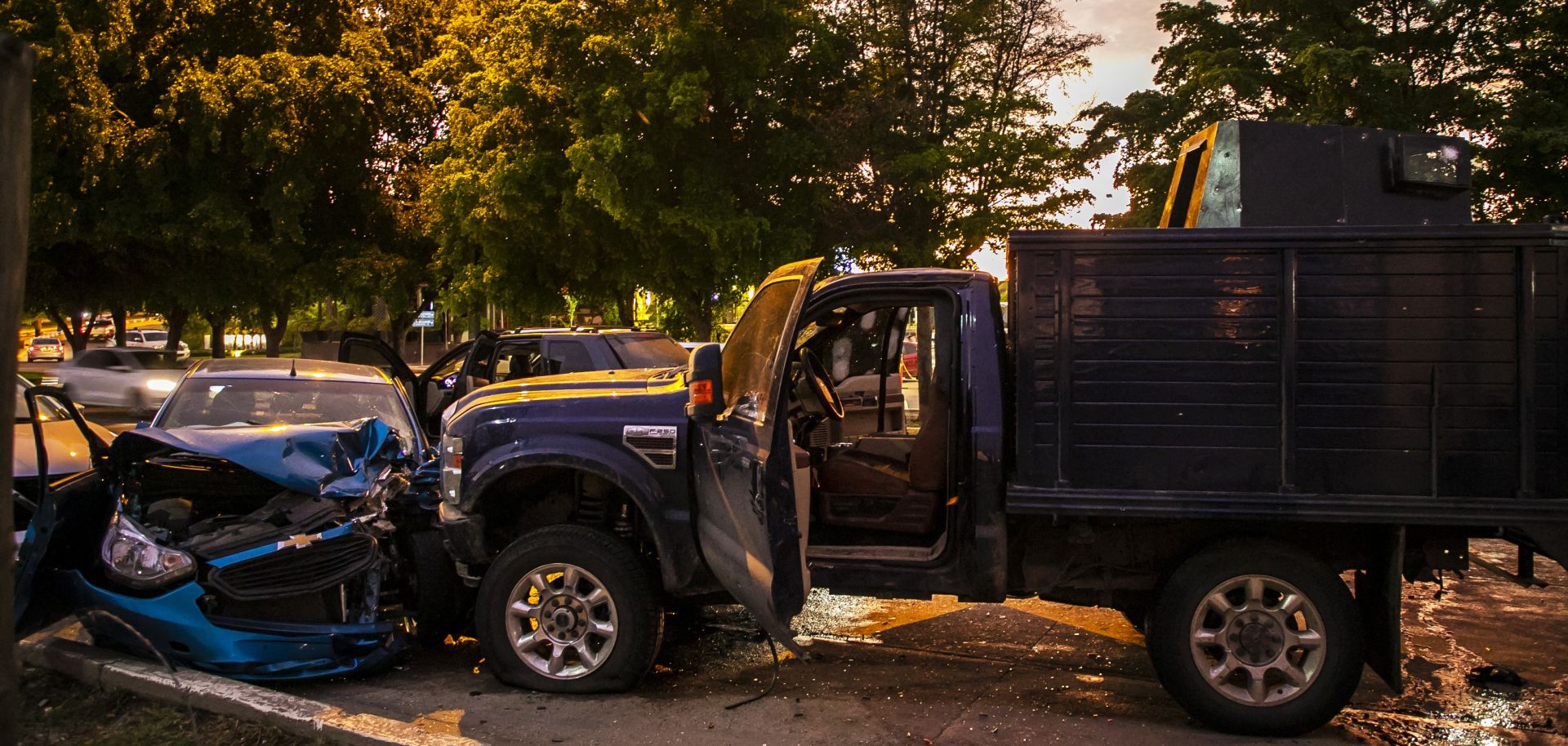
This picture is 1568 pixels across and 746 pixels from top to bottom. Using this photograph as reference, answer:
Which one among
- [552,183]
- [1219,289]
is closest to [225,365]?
[1219,289]

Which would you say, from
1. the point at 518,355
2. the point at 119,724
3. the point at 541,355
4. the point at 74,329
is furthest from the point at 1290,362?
the point at 74,329

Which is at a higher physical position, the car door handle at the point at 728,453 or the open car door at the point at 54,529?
the car door handle at the point at 728,453

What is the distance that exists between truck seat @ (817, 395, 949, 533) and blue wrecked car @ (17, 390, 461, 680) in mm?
2232

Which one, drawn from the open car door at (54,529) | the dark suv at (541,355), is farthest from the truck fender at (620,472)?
the dark suv at (541,355)

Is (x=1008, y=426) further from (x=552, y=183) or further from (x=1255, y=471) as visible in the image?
(x=552, y=183)

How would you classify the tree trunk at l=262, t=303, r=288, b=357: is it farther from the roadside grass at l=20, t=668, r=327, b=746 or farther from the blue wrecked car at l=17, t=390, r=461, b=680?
the roadside grass at l=20, t=668, r=327, b=746

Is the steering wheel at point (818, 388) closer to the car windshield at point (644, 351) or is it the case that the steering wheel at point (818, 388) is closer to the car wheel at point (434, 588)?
the car wheel at point (434, 588)

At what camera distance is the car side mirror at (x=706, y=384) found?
5266 millimetres

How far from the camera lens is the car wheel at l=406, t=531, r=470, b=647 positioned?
631 cm

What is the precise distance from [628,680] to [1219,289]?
10.5 ft

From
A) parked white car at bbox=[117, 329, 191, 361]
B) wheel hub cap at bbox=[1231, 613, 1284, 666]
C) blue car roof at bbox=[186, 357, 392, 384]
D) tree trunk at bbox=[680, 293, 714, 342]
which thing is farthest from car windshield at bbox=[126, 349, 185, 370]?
parked white car at bbox=[117, 329, 191, 361]

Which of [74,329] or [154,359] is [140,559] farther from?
[74,329]

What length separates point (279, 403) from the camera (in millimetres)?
8203

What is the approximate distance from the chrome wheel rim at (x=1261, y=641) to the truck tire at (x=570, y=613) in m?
2.50
